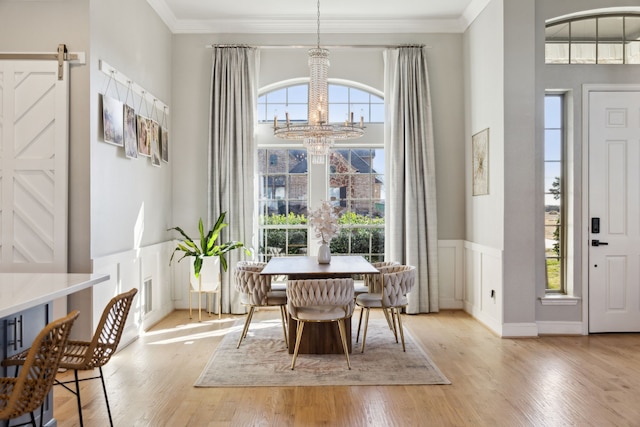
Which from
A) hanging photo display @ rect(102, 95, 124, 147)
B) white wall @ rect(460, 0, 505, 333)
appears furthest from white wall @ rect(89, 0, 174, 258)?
white wall @ rect(460, 0, 505, 333)

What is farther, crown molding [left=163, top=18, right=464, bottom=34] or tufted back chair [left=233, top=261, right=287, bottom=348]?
crown molding [left=163, top=18, right=464, bottom=34]

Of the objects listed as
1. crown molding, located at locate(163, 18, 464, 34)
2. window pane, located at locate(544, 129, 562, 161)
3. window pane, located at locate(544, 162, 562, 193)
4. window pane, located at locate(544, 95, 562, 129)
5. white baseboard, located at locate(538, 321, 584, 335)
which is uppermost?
crown molding, located at locate(163, 18, 464, 34)

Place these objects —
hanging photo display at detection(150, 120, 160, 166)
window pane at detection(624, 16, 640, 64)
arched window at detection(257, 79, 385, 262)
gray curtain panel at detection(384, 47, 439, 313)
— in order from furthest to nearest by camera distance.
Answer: arched window at detection(257, 79, 385, 262) → gray curtain panel at detection(384, 47, 439, 313) → hanging photo display at detection(150, 120, 160, 166) → window pane at detection(624, 16, 640, 64)

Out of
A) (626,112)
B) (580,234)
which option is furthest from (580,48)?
(580,234)

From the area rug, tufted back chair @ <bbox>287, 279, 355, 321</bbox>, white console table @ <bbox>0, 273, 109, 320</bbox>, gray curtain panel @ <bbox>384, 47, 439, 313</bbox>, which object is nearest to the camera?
white console table @ <bbox>0, 273, 109, 320</bbox>

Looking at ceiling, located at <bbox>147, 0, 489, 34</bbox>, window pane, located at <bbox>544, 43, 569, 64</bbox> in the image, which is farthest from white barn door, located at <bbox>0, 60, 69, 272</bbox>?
window pane, located at <bbox>544, 43, 569, 64</bbox>

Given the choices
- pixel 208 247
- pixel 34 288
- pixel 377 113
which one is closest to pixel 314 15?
pixel 377 113

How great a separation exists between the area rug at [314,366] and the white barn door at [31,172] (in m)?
1.52

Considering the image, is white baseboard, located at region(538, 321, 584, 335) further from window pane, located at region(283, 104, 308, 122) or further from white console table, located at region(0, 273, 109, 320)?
white console table, located at region(0, 273, 109, 320)

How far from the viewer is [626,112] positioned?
5.05 m

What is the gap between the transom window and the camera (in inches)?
202

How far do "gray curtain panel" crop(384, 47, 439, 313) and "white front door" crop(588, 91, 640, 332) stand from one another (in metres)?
1.75

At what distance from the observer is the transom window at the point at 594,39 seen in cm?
513

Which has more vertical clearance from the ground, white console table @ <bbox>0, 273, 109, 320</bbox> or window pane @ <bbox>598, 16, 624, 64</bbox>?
window pane @ <bbox>598, 16, 624, 64</bbox>
